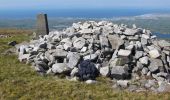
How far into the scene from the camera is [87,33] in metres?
28.7

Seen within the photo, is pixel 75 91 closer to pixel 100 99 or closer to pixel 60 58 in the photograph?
pixel 100 99

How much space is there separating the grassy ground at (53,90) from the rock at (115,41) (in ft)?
12.0

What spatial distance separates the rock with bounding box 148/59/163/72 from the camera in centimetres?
2420

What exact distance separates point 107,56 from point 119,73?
2.73 metres

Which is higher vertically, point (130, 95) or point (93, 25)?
point (93, 25)

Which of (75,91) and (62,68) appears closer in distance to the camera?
(75,91)

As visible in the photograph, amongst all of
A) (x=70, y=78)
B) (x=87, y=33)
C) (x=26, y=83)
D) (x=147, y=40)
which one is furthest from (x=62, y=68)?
(x=147, y=40)

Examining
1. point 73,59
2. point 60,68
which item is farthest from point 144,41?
point 60,68

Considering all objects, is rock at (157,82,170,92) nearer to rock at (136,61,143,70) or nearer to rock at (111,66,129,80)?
rock at (111,66,129,80)

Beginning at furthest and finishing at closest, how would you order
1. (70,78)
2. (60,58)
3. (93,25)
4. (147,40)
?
(93,25) → (147,40) → (60,58) → (70,78)

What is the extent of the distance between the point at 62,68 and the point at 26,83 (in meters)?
3.35

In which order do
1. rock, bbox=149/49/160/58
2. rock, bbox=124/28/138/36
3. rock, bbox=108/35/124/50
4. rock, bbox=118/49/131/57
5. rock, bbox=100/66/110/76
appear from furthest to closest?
rock, bbox=124/28/138/36, rock, bbox=108/35/124/50, rock, bbox=149/49/160/58, rock, bbox=118/49/131/57, rock, bbox=100/66/110/76

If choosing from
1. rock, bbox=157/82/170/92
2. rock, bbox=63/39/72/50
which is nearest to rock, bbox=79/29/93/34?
rock, bbox=63/39/72/50

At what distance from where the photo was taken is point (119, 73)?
2355 cm
